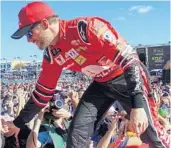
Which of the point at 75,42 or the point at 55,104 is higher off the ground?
the point at 75,42

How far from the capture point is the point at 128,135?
325 cm

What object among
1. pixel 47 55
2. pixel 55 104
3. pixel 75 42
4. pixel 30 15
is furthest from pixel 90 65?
pixel 55 104

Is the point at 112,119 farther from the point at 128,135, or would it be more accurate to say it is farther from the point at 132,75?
the point at 132,75

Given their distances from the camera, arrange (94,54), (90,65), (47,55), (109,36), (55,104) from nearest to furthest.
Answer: (109,36)
(94,54)
(90,65)
(47,55)
(55,104)

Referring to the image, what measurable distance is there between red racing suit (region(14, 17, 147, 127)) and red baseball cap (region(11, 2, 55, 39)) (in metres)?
0.16

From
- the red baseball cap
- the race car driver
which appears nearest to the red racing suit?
the race car driver

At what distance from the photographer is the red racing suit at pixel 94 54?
2.87 m

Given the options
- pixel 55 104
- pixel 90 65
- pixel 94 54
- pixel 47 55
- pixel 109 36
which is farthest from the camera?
pixel 55 104

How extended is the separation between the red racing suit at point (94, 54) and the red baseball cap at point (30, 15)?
16 centimetres

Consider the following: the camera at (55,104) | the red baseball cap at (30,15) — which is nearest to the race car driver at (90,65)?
the red baseball cap at (30,15)

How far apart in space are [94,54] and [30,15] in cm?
54

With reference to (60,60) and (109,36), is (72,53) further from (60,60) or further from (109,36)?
(109,36)

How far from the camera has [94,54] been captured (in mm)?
3039

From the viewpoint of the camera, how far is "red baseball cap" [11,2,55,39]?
2953 mm
